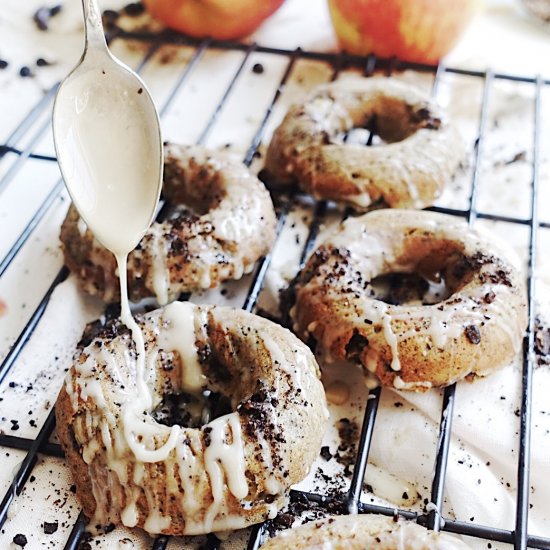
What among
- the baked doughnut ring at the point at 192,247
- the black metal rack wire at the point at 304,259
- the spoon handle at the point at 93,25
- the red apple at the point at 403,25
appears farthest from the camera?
the red apple at the point at 403,25

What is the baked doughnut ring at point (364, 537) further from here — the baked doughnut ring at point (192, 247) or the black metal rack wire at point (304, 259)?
the baked doughnut ring at point (192, 247)

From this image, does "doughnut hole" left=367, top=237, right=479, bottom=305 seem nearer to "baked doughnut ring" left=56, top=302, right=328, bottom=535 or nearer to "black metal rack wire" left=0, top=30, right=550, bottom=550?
"black metal rack wire" left=0, top=30, right=550, bottom=550

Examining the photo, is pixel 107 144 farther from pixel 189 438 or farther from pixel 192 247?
pixel 189 438

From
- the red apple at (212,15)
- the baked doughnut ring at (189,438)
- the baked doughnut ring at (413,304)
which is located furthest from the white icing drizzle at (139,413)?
the red apple at (212,15)

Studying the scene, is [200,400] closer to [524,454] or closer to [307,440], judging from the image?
[307,440]

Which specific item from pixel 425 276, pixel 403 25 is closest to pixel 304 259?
pixel 425 276

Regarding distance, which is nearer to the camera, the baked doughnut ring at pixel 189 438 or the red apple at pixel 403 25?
the baked doughnut ring at pixel 189 438
